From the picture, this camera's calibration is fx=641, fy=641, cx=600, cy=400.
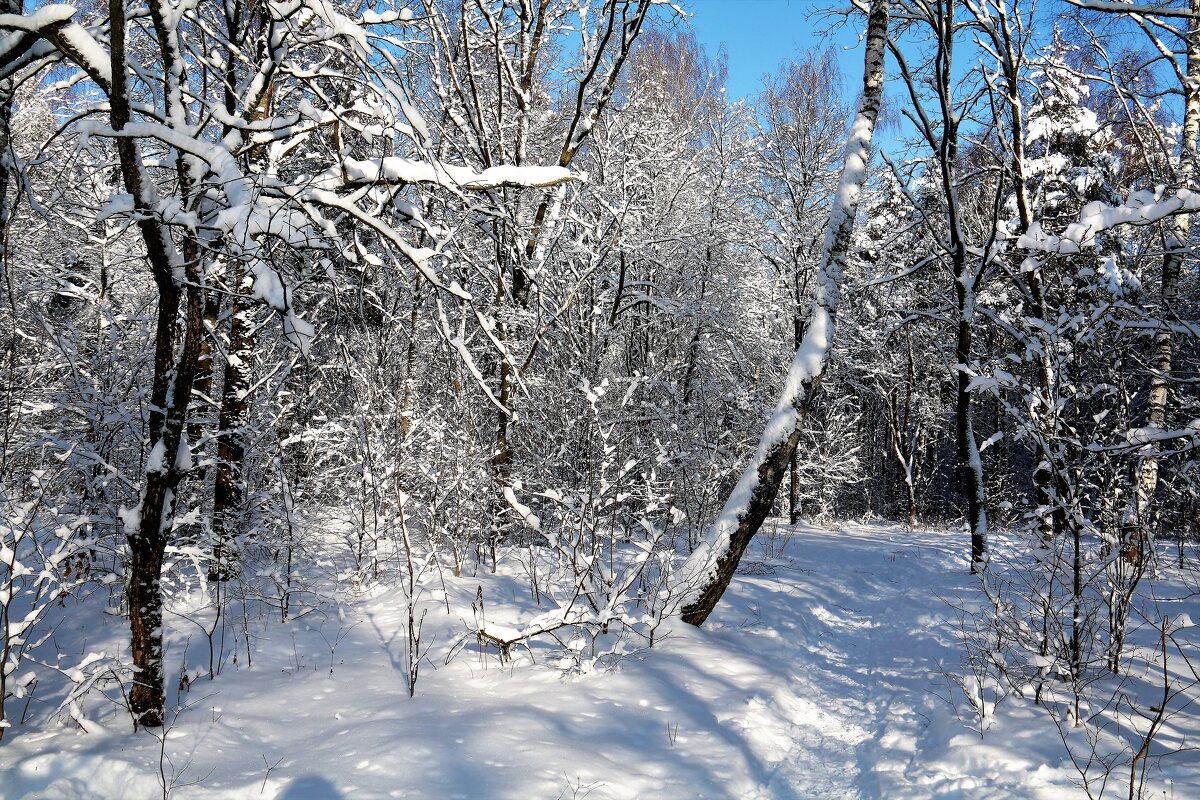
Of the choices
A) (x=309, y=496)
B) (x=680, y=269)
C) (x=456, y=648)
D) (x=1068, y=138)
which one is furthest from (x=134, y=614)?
(x=1068, y=138)

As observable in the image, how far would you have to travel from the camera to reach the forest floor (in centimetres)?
288

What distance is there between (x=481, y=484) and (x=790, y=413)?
423 cm

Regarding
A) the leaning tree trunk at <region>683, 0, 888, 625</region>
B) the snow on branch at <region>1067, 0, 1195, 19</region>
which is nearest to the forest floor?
the leaning tree trunk at <region>683, 0, 888, 625</region>

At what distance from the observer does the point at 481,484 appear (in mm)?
8102

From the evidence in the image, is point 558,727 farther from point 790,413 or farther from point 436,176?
point 790,413

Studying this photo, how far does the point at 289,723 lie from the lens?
351 cm

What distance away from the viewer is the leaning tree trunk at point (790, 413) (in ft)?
17.4

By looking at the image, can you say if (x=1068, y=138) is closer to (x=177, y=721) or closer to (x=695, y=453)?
(x=695, y=453)

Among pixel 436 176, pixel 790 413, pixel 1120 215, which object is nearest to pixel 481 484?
pixel 790 413

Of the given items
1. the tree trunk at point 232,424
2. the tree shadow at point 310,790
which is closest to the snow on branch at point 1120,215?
the tree shadow at point 310,790

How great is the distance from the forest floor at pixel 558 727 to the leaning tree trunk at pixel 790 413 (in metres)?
0.46

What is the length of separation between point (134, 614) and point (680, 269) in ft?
41.2

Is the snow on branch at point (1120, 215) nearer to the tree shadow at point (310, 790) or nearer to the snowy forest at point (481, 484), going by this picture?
the snowy forest at point (481, 484)

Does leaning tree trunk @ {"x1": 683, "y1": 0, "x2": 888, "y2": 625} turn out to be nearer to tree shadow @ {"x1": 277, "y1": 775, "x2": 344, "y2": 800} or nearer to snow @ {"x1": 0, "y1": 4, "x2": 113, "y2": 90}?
tree shadow @ {"x1": 277, "y1": 775, "x2": 344, "y2": 800}
